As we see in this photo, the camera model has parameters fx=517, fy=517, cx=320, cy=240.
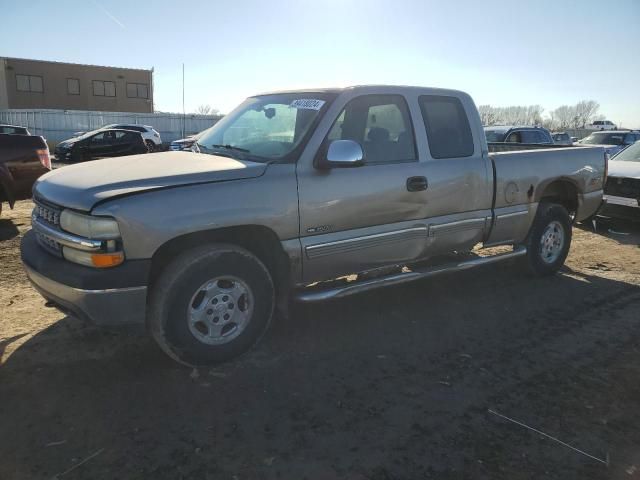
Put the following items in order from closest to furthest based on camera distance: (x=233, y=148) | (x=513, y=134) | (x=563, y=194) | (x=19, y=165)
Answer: (x=233, y=148)
(x=563, y=194)
(x=19, y=165)
(x=513, y=134)

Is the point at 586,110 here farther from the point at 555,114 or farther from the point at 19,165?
the point at 19,165

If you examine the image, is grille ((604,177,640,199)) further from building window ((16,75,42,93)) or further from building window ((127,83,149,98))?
building window ((16,75,42,93))

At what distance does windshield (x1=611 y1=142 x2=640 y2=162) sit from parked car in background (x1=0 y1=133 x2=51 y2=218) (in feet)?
32.8

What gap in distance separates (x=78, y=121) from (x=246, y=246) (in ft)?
118

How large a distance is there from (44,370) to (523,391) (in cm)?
323

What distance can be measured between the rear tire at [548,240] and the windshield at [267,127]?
3.07 m

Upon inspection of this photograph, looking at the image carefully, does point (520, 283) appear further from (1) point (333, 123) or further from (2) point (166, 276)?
(2) point (166, 276)

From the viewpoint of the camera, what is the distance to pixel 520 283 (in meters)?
5.84

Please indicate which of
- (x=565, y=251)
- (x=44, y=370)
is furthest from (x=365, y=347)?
(x=565, y=251)

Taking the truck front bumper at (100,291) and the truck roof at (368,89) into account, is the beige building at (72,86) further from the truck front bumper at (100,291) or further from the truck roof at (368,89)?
the truck front bumper at (100,291)

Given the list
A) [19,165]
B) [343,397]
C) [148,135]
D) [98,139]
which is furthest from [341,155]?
[148,135]

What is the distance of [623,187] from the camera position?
28.1 feet

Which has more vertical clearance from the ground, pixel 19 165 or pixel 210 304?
A: pixel 19 165

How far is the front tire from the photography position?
3365mm
